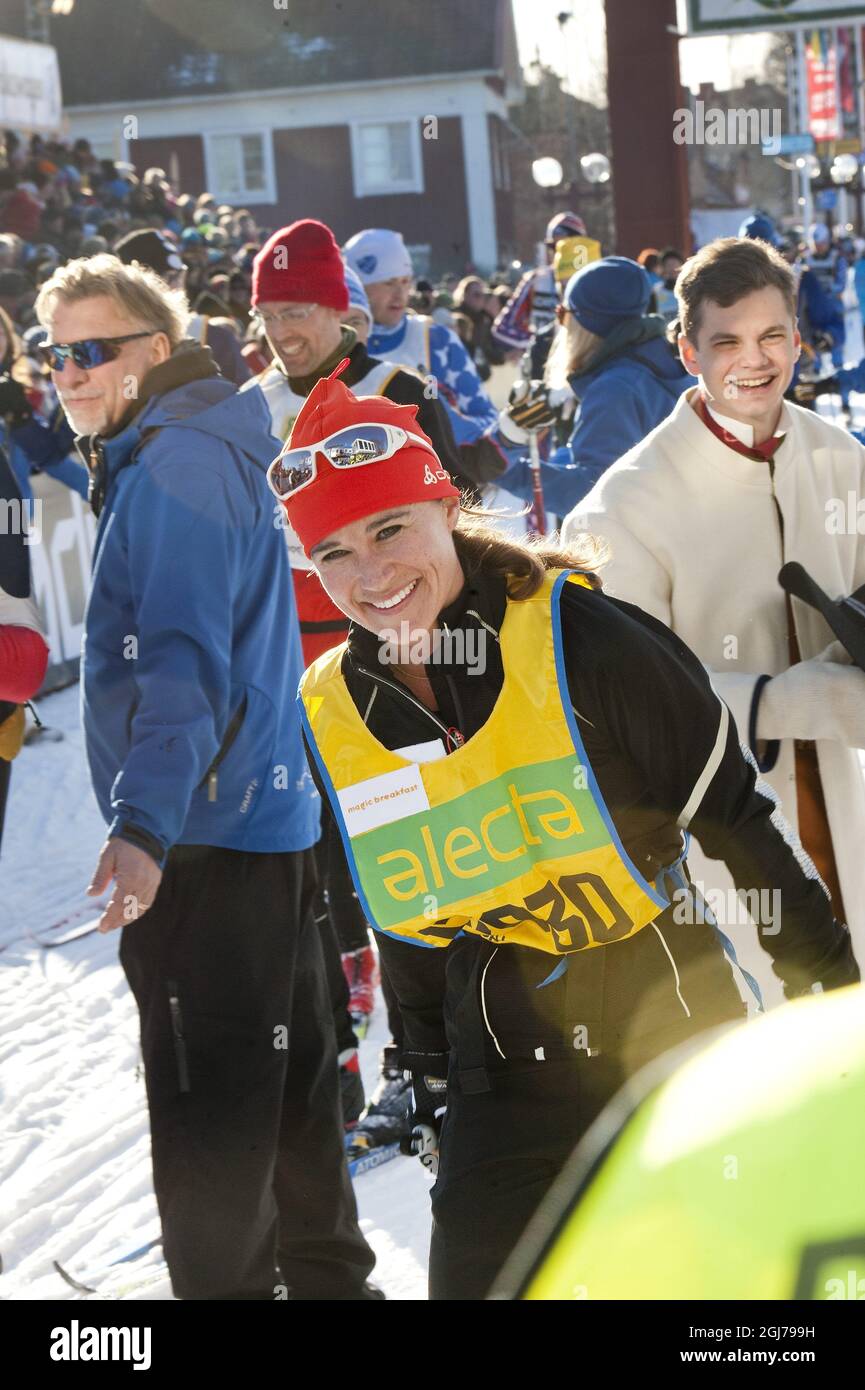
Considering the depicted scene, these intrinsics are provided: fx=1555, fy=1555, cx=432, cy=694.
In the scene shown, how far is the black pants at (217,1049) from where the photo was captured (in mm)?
2779

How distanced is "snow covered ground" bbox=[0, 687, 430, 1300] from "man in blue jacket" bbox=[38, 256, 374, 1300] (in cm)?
66

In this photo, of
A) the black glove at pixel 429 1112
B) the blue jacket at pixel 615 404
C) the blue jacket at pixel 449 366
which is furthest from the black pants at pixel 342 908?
the blue jacket at pixel 449 366

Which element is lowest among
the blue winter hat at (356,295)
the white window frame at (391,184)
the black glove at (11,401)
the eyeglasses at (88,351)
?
the black glove at (11,401)

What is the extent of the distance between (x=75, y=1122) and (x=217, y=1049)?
1.69 meters

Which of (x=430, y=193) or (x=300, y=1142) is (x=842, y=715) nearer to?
(x=300, y=1142)

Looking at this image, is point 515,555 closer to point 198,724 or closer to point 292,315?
point 198,724

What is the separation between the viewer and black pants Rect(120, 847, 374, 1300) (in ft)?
9.12

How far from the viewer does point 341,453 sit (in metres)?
2.19

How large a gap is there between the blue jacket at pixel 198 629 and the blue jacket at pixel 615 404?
1948 mm

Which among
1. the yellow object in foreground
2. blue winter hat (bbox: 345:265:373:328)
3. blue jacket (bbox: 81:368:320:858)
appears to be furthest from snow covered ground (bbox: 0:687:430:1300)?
the yellow object in foreground

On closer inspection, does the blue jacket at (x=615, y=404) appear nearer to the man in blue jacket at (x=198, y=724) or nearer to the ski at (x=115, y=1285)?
the man in blue jacket at (x=198, y=724)

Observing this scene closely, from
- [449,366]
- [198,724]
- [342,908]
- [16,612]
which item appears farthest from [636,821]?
[449,366]

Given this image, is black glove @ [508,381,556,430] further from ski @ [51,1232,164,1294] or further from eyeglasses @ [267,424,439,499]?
eyeglasses @ [267,424,439,499]
